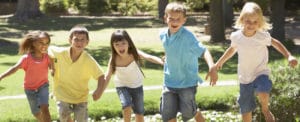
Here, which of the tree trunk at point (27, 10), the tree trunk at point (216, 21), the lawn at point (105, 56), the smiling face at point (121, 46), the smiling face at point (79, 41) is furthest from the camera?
the tree trunk at point (27, 10)

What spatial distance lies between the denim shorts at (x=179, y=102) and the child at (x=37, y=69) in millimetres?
1417

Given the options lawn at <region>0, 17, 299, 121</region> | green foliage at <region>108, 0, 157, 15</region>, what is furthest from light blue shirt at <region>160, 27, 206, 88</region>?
green foliage at <region>108, 0, 157, 15</region>

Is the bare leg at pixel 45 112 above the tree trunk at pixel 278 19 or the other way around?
above

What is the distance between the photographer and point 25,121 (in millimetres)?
8289

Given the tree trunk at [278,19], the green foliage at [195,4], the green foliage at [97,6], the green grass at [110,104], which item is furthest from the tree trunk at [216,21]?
the green foliage at [97,6]

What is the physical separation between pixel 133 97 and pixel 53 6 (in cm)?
3316

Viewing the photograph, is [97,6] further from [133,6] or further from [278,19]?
[278,19]

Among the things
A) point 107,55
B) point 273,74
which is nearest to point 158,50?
point 107,55

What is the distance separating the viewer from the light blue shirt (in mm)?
5793

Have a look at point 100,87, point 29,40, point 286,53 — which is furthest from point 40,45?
point 286,53

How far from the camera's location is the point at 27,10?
35375 millimetres

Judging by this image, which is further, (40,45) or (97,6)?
(97,6)

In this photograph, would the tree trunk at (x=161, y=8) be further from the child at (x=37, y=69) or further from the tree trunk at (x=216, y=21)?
the child at (x=37, y=69)

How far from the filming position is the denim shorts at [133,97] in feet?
21.2
